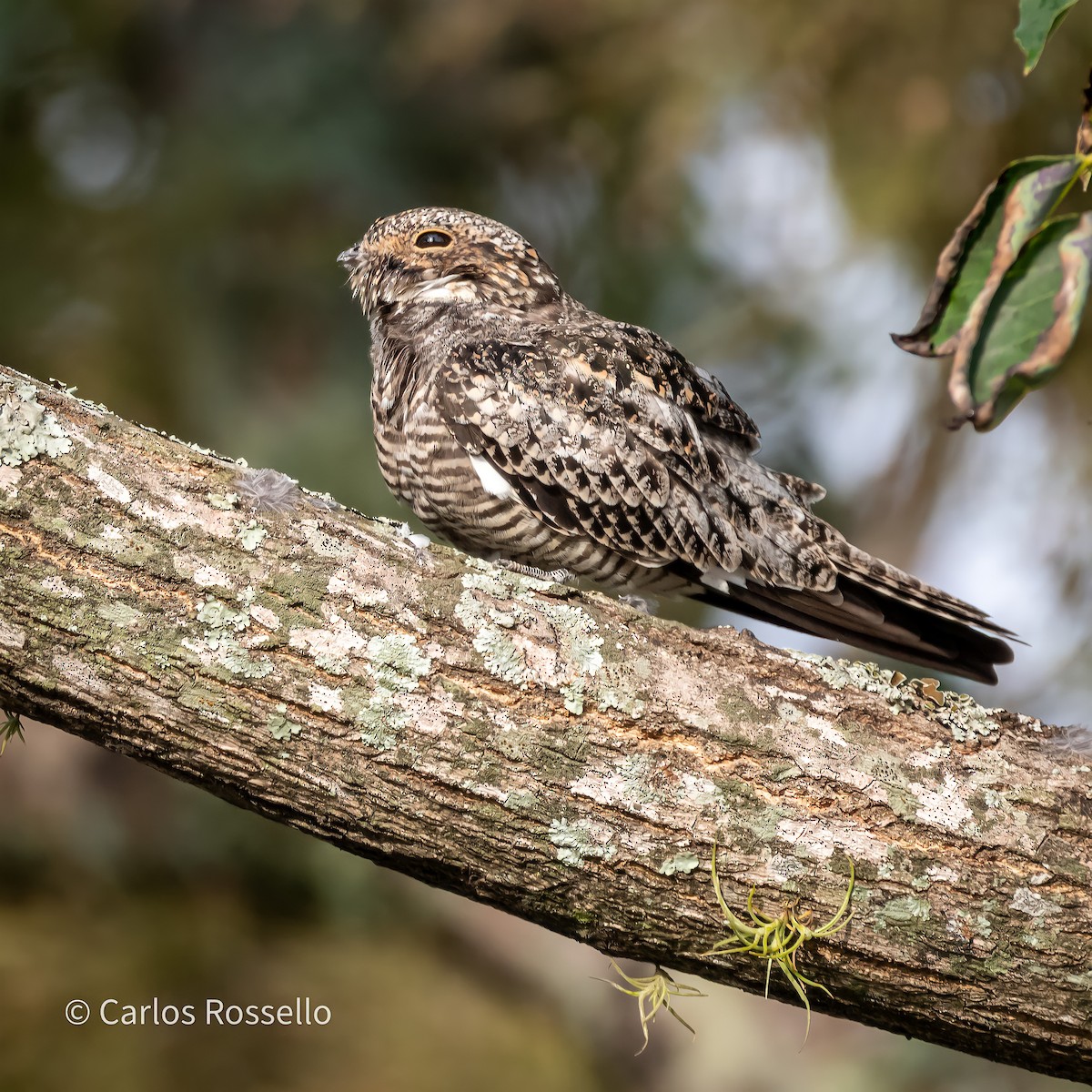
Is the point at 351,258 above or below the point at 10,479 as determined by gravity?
above

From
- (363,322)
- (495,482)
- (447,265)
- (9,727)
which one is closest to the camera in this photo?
(9,727)

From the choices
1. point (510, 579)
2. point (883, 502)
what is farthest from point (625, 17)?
point (510, 579)

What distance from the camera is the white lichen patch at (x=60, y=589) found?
180 centimetres

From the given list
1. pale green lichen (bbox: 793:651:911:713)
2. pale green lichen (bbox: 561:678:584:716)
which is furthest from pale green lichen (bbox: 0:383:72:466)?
pale green lichen (bbox: 793:651:911:713)

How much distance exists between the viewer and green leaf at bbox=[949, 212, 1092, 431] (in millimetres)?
974

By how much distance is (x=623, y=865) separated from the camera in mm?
1878

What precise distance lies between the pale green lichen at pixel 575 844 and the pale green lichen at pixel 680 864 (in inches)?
3.5

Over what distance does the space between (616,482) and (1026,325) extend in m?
1.85

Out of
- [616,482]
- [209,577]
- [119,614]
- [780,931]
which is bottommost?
[780,931]

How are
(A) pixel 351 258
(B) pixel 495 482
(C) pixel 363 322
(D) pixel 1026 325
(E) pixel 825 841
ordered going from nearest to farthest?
(D) pixel 1026 325
(E) pixel 825 841
(B) pixel 495 482
(A) pixel 351 258
(C) pixel 363 322

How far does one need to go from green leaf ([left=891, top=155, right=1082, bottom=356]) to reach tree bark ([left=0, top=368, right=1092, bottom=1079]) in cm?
99

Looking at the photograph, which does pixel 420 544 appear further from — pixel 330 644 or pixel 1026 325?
pixel 1026 325

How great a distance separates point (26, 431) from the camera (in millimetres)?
1890

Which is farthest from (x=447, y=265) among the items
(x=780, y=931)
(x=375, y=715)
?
(x=780, y=931)
